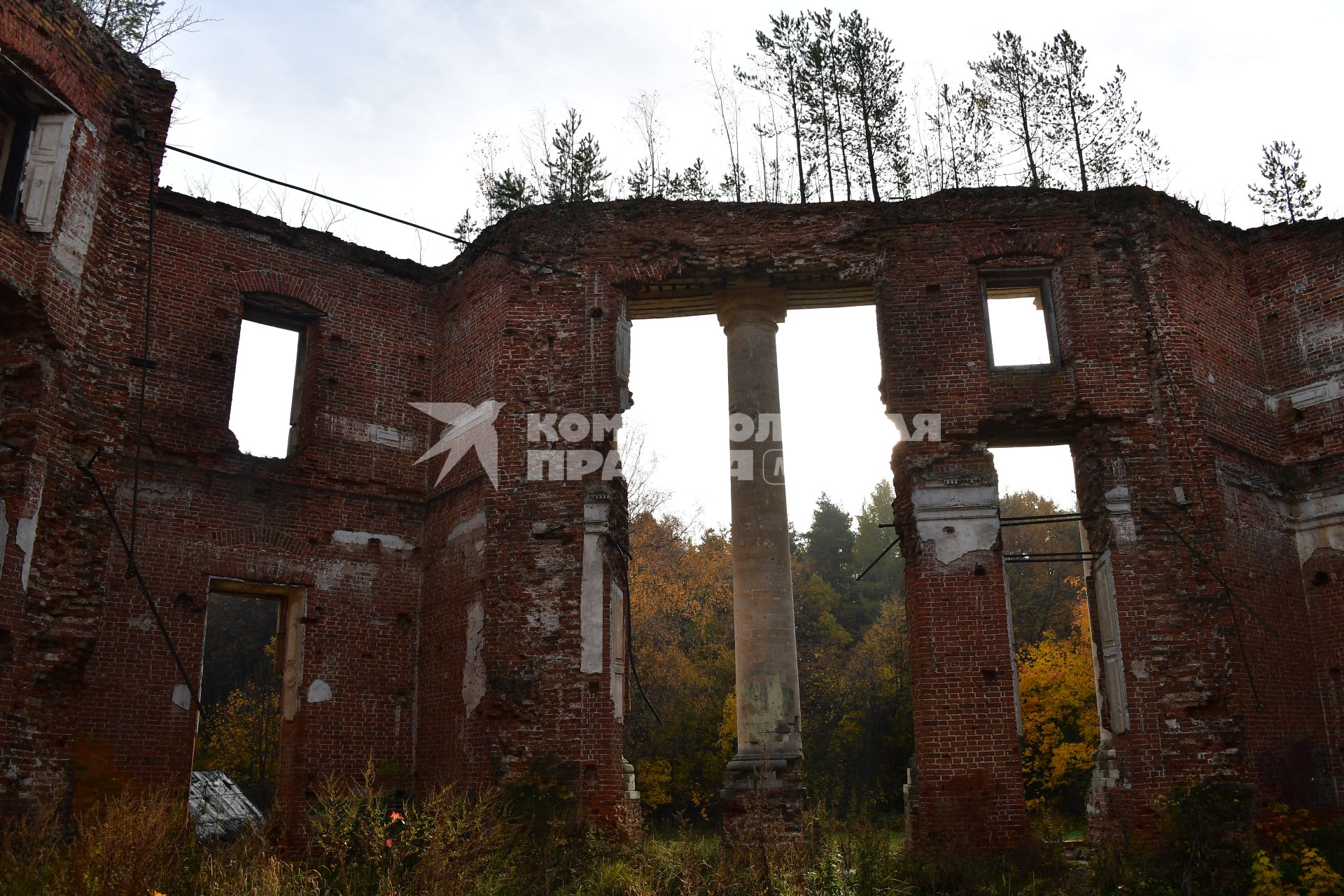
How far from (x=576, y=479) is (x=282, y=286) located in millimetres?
4851

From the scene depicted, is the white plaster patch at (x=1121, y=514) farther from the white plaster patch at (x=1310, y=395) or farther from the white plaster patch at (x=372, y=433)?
the white plaster patch at (x=372, y=433)

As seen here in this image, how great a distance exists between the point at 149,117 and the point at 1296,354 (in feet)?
46.5

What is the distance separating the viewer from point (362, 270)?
14484mm

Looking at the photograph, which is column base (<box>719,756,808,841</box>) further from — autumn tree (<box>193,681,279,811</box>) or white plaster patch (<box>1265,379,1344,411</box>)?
autumn tree (<box>193,681,279,811</box>)

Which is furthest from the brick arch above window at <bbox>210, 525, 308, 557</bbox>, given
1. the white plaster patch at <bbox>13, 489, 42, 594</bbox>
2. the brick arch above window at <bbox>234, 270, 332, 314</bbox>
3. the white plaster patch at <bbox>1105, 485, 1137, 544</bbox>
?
the white plaster patch at <bbox>1105, 485, 1137, 544</bbox>

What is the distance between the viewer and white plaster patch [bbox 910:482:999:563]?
1187cm

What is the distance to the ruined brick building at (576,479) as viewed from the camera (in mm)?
10328

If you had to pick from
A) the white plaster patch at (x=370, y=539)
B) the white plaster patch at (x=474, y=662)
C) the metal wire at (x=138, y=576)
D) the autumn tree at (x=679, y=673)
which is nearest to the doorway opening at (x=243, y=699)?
the white plaster patch at (x=370, y=539)

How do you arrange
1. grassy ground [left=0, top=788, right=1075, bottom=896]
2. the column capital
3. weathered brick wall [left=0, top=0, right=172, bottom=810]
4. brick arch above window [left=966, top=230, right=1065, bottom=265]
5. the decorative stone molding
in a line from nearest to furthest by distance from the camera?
1. grassy ground [left=0, top=788, right=1075, bottom=896]
2. weathered brick wall [left=0, top=0, right=172, bottom=810]
3. the decorative stone molding
4. brick arch above window [left=966, top=230, right=1065, bottom=265]
5. the column capital

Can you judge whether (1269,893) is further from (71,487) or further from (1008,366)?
(71,487)

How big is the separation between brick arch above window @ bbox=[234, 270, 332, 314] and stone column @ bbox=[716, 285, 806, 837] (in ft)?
17.6

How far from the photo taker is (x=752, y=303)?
13.8 metres

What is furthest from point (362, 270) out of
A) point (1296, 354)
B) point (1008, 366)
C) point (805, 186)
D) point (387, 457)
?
point (1296, 354)
